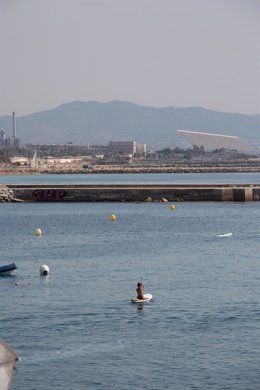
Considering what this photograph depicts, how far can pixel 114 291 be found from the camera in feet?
147

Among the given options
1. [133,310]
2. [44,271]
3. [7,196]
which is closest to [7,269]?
[44,271]

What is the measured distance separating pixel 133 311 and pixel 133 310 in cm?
22

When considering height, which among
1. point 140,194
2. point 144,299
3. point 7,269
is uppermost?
point 140,194

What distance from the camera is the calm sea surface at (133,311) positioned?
3081 cm

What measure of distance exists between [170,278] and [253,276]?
3.90 metres

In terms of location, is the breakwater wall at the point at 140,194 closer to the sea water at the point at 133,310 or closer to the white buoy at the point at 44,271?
the sea water at the point at 133,310

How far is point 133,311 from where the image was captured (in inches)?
1580

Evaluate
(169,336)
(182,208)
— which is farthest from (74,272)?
(182,208)

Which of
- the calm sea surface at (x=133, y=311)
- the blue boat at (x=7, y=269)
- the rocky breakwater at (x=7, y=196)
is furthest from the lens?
the rocky breakwater at (x=7, y=196)

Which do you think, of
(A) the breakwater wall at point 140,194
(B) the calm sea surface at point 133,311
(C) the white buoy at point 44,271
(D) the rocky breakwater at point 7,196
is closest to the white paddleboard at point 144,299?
(B) the calm sea surface at point 133,311

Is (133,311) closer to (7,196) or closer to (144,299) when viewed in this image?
(144,299)

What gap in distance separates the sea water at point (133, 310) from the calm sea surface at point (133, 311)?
41 mm

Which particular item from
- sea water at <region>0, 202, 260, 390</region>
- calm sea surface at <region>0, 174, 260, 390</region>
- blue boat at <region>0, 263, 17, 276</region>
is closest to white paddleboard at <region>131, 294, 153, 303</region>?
sea water at <region>0, 202, 260, 390</region>

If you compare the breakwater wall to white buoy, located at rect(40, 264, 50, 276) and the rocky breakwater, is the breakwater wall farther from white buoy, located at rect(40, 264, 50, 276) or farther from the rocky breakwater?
white buoy, located at rect(40, 264, 50, 276)
